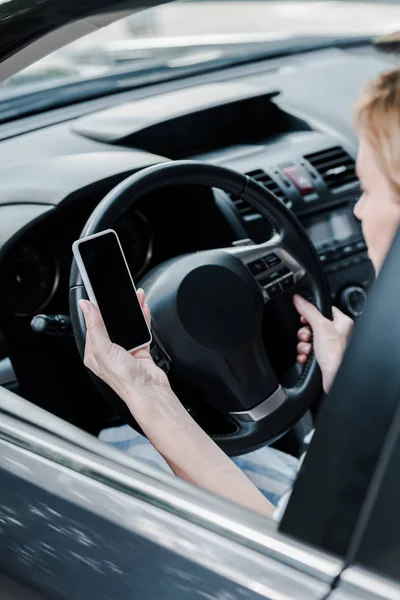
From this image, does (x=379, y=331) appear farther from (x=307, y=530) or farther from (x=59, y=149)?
(x=59, y=149)

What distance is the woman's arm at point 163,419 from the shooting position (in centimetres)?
137

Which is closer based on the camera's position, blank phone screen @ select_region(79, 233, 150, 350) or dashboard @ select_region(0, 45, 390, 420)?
blank phone screen @ select_region(79, 233, 150, 350)

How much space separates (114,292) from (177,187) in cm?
72

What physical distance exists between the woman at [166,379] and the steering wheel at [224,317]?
11 cm

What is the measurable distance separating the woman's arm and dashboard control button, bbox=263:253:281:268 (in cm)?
35

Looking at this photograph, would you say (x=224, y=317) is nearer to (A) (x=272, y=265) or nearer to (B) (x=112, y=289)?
(A) (x=272, y=265)

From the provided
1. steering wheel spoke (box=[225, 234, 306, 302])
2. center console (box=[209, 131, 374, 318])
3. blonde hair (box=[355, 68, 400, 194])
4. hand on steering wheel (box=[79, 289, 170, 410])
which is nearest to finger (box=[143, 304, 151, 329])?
hand on steering wheel (box=[79, 289, 170, 410])

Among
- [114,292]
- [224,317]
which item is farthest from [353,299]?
[114,292]

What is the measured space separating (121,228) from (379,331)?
1.29 meters

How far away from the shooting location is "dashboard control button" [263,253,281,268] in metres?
1.95

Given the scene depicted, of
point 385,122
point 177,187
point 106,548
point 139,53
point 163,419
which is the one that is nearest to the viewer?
point 106,548

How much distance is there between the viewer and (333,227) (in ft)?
8.29

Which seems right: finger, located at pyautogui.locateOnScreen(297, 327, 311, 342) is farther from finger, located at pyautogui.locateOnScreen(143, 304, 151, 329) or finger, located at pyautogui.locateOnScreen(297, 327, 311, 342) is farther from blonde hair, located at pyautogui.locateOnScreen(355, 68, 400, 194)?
blonde hair, located at pyautogui.locateOnScreen(355, 68, 400, 194)

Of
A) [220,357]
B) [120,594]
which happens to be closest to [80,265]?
[220,357]
